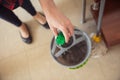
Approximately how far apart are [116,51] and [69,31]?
58 cm

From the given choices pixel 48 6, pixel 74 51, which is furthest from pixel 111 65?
pixel 48 6

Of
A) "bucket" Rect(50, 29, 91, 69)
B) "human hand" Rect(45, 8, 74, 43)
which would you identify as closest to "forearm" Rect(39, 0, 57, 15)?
"human hand" Rect(45, 8, 74, 43)

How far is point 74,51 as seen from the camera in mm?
990

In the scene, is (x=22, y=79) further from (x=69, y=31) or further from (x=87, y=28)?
(x=69, y=31)

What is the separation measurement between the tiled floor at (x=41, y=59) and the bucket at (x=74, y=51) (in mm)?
126

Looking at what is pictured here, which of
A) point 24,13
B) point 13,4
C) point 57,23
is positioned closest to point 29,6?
point 13,4

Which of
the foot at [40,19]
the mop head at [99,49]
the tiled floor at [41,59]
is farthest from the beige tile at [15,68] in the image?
the mop head at [99,49]

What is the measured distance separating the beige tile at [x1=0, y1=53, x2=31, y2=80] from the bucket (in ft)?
0.91

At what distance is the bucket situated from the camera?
3.05ft

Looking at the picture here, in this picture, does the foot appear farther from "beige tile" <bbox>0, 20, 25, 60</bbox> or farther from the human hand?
the human hand

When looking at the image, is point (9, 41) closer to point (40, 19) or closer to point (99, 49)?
point (40, 19)

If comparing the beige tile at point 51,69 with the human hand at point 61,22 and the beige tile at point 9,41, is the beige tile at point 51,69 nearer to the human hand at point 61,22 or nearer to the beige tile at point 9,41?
the beige tile at point 9,41

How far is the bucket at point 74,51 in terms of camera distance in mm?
930

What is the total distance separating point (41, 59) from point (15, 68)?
168 millimetres
